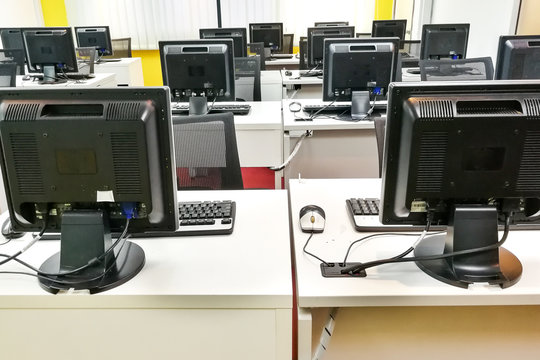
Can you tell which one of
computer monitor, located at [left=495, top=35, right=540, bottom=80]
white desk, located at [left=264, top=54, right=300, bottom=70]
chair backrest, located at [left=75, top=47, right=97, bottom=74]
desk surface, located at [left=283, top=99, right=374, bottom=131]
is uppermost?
computer monitor, located at [left=495, top=35, right=540, bottom=80]

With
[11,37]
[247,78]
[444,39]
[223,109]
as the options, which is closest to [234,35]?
[247,78]

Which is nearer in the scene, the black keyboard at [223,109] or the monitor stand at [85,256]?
the monitor stand at [85,256]

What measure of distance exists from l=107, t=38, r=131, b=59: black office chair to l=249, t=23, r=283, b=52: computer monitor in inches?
73.7

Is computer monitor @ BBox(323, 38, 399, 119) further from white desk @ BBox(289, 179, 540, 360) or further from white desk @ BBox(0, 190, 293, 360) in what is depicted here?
white desk @ BBox(0, 190, 293, 360)

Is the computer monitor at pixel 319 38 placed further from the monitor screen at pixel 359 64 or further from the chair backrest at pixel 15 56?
the chair backrest at pixel 15 56

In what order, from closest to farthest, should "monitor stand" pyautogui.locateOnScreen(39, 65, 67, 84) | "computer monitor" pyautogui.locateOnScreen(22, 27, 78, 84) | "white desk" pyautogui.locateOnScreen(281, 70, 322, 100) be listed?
1. "computer monitor" pyautogui.locateOnScreen(22, 27, 78, 84)
2. "monitor stand" pyautogui.locateOnScreen(39, 65, 67, 84)
3. "white desk" pyautogui.locateOnScreen(281, 70, 322, 100)

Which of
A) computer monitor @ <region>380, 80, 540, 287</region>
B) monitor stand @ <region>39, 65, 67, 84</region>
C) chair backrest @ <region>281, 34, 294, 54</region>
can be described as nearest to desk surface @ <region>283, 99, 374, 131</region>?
computer monitor @ <region>380, 80, 540, 287</region>

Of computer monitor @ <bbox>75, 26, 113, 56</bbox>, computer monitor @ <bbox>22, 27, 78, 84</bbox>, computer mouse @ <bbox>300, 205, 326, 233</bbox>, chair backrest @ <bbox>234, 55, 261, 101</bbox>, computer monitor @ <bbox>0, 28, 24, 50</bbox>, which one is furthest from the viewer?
computer monitor @ <bbox>75, 26, 113, 56</bbox>

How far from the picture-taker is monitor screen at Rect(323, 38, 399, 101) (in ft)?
8.22

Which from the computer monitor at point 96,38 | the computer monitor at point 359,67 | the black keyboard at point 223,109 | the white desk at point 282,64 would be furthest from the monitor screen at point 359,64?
the computer monitor at point 96,38

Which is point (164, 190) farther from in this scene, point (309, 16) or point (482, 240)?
point (309, 16)

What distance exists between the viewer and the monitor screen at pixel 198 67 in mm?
2535

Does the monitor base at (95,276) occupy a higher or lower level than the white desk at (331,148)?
higher

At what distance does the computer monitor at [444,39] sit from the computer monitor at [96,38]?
386 cm
